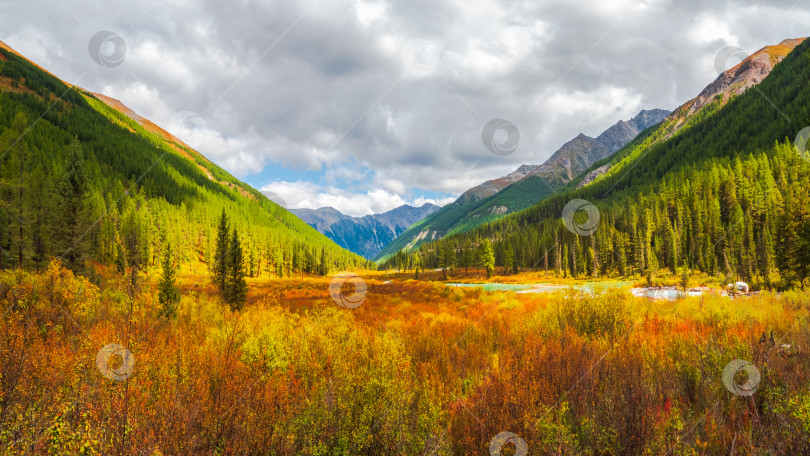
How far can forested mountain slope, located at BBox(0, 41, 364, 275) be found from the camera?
23.9 metres

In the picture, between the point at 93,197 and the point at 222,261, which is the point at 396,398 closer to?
the point at 222,261

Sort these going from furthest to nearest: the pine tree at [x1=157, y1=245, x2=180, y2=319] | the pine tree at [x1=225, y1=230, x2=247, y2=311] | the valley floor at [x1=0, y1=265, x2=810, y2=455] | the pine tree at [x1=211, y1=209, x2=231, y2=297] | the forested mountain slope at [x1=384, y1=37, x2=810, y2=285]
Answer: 1. the forested mountain slope at [x1=384, y1=37, x2=810, y2=285]
2. the pine tree at [x1=211, y1=209, x2=231, y2=297]
3. the pine tree at [x1=225, y1=230, x2=247, y2=311]
4. the pine tree at [x1=157, y1=245, x2=180, y2=319]
5. the valley floor at [x1=0, y1=265, x2=810, y2=455]

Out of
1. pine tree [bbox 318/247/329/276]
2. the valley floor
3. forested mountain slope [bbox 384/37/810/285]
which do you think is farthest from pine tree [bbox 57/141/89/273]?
pine tree [bbox 318/247/329/276]

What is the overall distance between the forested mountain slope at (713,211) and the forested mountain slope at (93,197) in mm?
42047

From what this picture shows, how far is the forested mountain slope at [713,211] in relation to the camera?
34594 millimetres

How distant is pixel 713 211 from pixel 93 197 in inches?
3729

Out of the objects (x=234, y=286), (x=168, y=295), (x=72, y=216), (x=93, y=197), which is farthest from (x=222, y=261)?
(x=93, y=197)

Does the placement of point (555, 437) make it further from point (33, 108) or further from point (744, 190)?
point (33, 108)

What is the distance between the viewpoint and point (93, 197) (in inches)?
1645

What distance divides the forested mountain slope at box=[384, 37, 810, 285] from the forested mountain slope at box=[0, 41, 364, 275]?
42.0 metres

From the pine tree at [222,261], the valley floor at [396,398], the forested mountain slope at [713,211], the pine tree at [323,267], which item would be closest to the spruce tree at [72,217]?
the pine tree at [222,261]

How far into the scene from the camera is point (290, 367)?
580 centimetres

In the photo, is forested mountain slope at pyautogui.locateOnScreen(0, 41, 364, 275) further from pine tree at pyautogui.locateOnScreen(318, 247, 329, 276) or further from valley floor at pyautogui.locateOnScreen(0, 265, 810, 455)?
valley floor at pyautogui.locateOnScreen(0, 265, 810, 455)

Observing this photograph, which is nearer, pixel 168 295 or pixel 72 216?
pixel 168 295
